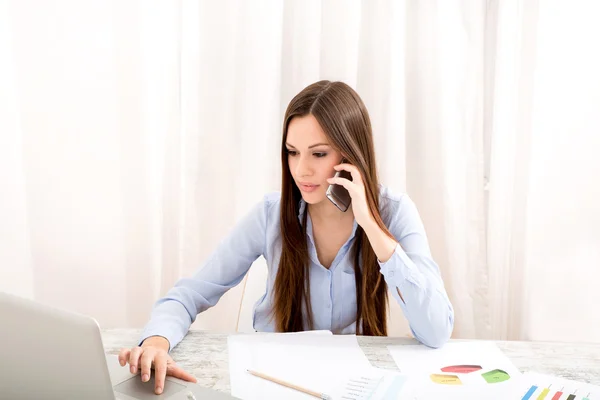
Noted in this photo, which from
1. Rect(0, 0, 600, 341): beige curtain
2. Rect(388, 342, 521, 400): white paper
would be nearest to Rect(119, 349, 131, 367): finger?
Rect(388, 342, 521, 400): white paper

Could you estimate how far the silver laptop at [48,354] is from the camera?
0.80 m

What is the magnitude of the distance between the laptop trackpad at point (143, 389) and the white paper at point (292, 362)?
109 millimetres

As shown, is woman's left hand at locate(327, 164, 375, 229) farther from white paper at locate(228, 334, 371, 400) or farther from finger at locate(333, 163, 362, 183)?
white paper at locate(228, 334, 371, 400)

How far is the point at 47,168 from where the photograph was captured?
2.21m

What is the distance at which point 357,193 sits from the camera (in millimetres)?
1548

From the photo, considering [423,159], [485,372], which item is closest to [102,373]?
[485,372]

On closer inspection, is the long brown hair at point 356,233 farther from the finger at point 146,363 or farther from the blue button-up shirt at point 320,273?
the finger at point 146,363

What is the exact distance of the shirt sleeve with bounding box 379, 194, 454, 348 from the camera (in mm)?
1389

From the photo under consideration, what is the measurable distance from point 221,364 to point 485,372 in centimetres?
52

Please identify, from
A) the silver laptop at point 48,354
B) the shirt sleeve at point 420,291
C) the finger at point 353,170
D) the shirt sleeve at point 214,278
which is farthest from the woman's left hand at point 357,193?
the silver laptop at point 48,354

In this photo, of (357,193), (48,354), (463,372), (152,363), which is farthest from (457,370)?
(48,354)

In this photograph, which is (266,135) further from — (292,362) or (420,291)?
(292,362)

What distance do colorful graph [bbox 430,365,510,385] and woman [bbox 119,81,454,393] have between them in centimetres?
16

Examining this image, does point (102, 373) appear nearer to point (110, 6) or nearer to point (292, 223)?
point (292, 223)
